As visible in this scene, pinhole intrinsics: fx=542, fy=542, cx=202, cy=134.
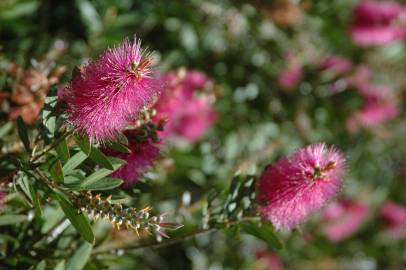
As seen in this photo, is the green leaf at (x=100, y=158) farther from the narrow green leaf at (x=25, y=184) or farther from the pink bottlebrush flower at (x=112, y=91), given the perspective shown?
the narrow green leaf at (x=25, y=184)

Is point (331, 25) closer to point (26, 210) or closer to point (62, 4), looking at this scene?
point (62, 4)

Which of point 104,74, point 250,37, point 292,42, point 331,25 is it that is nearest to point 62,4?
point 250,37

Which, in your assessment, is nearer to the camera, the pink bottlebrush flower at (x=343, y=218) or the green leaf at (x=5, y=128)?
the green leaf at (x=5, y=128)

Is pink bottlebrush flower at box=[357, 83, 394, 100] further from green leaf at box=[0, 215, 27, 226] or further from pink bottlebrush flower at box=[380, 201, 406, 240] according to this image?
green leaf at box=[0, 215, 27, 226]

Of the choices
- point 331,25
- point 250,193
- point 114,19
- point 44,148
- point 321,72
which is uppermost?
point 331,25

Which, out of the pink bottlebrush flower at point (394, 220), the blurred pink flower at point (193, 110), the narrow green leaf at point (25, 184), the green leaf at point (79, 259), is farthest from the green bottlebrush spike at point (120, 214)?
the pink bottlebrush flower at point (394, 220)
